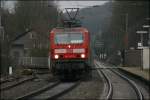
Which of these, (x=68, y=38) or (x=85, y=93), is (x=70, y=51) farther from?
(x=85, y=93)

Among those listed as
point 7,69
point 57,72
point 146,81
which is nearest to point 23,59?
point 7,69

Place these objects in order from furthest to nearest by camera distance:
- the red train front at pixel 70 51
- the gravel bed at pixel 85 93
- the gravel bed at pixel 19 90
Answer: the red train front at pixel 70 51
the gravel bed at pixel 19 90
the gravel bed at pixel 85 93

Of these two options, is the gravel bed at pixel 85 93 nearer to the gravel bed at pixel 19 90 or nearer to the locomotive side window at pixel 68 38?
the gravel bed at pixel 19 90

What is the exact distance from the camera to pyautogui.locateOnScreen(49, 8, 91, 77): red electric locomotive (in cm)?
3106

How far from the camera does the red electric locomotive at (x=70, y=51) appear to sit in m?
31.1

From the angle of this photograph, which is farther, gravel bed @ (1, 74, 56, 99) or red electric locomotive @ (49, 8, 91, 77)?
red electric locomotive @ (49, 8, 91, 77)

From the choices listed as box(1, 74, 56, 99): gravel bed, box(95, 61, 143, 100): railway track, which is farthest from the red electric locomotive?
box(1, 74, 56, 99): gravel bed

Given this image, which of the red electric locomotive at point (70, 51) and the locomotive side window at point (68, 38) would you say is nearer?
the red electric locomotive at point (70, 51)

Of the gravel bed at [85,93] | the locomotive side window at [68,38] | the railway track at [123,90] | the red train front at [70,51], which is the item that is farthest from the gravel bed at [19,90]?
the railway track at [123,90]

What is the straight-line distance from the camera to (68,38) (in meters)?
31.7

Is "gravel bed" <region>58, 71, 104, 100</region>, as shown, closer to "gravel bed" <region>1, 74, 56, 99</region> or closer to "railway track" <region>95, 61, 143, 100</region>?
"railway track" <region>95, 61, 143, 100</region>

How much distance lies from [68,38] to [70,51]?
908 millimetres

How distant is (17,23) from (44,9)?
552 cm

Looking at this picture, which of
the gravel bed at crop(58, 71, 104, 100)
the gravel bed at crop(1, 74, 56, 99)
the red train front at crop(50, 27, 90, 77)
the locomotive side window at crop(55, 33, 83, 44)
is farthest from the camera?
the locomotive side window at crop(55, 33, 83, 44)
